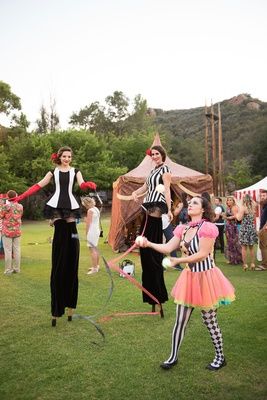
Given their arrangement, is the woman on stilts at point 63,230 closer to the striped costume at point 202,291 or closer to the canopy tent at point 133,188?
the striped costume at point 202,291

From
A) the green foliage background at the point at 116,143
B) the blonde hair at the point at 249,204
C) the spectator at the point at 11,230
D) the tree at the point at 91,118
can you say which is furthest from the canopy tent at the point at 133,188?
the tree at the point at 91,118

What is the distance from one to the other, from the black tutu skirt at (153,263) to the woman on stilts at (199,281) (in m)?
1.76

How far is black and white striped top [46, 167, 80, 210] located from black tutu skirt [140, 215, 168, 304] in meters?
1.11

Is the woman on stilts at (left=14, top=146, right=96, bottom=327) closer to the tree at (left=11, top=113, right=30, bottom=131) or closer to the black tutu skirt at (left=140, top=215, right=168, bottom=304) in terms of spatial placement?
the black tutu skirt at (left=140, top=215, right=168, bottom=304)

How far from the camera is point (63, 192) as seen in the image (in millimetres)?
4910

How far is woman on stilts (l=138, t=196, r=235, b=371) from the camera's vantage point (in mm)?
3361

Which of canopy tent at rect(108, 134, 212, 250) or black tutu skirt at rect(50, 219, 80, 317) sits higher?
canopy tent at rect(108, 134, 212, 250)

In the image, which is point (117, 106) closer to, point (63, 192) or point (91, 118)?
point (91, 118)

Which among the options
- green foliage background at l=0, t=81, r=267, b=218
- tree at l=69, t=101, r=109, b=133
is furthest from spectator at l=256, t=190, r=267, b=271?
tree at l=69, t=101, r=109, b=133

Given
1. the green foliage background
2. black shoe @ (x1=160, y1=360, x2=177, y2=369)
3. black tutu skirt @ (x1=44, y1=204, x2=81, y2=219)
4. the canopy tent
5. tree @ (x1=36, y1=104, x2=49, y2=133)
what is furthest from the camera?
tree @ (x1=36, y1=104, x2=49, y2=133)

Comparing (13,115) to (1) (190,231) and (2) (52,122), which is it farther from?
(1) (190,231)

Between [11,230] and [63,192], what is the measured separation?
4.55 m

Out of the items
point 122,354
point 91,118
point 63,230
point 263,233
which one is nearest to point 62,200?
point 63,230

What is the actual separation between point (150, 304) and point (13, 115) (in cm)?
3637
